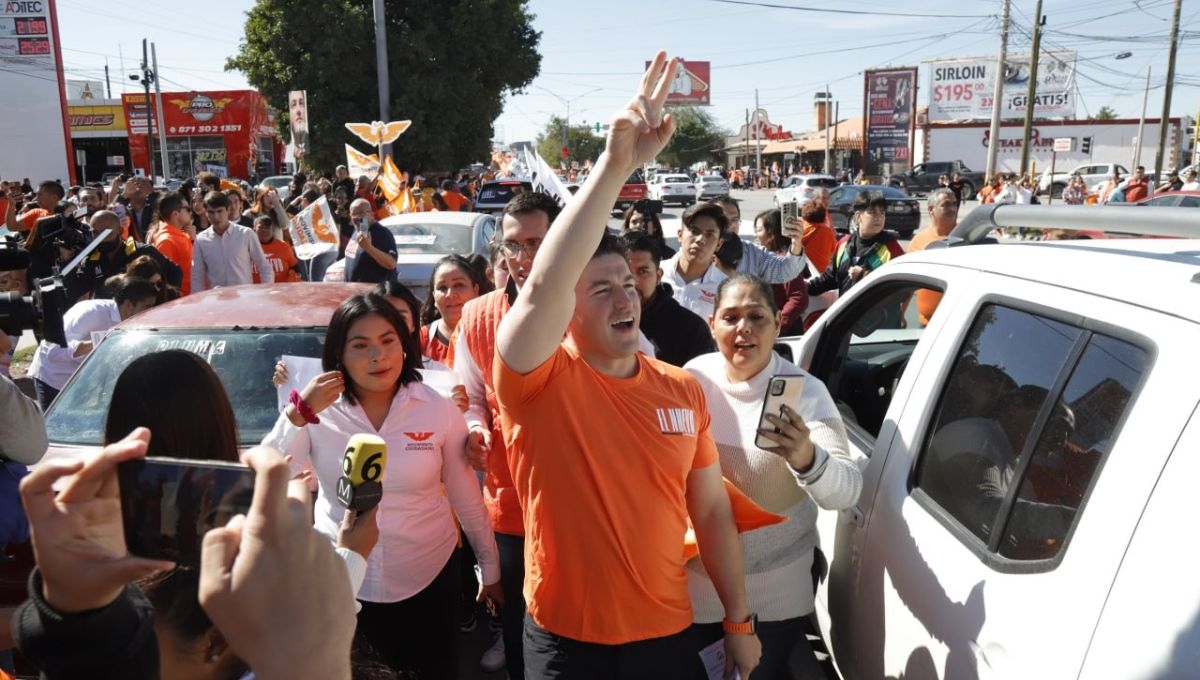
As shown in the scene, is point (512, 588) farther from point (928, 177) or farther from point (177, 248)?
point (928, 177)

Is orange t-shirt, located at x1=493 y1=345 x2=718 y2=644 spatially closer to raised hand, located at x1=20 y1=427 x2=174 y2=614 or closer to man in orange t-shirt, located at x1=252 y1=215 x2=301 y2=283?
raised hand, located at x1=20 y1=427 x2=174 y2=614

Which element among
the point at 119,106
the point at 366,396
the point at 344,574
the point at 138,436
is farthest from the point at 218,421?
the point at 119,106

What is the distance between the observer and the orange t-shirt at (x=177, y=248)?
7570 mm

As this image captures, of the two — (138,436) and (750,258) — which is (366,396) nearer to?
(138,436)

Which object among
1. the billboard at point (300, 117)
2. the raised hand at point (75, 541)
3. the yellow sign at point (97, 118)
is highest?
the yellow sign at point (97, 118)

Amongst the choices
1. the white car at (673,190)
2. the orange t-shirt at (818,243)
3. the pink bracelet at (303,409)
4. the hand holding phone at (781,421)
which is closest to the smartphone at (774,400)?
the hand holding phone at (781,421)

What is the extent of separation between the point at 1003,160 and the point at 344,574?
64255 mm

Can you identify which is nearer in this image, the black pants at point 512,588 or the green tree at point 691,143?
the black pants at point 512,588

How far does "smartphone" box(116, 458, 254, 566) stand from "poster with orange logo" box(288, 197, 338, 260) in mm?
8071

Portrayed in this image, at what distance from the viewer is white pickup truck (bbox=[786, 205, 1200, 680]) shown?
1.48m

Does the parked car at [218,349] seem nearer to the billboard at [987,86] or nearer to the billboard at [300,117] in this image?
the billboard at [300,117]

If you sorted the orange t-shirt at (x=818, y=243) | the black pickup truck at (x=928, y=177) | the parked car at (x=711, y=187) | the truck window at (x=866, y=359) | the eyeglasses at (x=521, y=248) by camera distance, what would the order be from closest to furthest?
the eyeglasses at (x=521, y=248), the truck window at (x=866, y=359), the orange t-shirt at (x=818, y=243), the parked car at (x=711, y=187), the black pickup truck at (x=928, y=177)

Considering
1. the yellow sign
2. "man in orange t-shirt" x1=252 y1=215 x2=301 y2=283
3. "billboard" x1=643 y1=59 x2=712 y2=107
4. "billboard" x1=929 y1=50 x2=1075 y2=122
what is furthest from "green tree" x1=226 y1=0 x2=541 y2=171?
"billboard" x1=643 y1=59 x2=712 y2=107

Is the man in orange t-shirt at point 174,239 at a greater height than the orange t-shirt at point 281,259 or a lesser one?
greater
